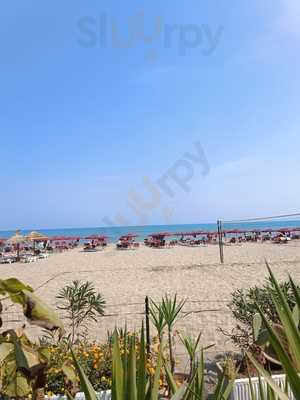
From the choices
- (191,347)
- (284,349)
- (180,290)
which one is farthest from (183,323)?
(284,349)

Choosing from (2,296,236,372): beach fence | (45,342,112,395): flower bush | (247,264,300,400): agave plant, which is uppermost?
(247,264,300,400): agave plant

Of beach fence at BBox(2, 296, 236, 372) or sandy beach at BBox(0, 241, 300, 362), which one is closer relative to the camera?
beach fence at BBox(2, 296, 236, 372)

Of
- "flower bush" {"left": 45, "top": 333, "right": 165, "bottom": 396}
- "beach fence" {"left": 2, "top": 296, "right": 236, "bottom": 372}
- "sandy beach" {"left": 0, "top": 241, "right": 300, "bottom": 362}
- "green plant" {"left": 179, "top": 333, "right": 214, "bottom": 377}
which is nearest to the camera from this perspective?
"green plant" {"left": 179, "top": 333, "right": 214, "bottom": 377}

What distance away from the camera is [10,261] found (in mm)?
19875

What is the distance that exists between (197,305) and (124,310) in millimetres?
1486

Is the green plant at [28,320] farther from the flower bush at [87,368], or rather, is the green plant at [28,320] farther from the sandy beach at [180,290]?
the sandy beach at [180,290]

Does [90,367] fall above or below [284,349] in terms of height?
below

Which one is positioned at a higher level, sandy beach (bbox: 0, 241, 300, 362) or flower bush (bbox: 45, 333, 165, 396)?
flower bush (bbox: 45, 333, 165, 396)

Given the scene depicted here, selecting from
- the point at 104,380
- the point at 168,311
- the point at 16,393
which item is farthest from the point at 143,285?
the point at 16,393

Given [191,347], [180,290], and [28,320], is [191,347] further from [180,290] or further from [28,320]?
[180,290]

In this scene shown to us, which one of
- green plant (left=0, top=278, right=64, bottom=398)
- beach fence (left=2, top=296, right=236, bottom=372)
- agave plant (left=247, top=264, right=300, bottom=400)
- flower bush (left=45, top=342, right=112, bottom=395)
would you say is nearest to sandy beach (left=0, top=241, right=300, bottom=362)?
beach fence (left=2, top=296, right=236, bottom=372)

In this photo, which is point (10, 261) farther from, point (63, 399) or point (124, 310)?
point (63, 399)

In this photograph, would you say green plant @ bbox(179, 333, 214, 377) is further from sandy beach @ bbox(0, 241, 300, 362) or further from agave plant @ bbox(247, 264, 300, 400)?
sandy beach @ bbox(0, 241, 300, 362)

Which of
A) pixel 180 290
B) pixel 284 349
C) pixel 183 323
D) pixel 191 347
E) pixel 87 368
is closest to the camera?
pixel 284 349
